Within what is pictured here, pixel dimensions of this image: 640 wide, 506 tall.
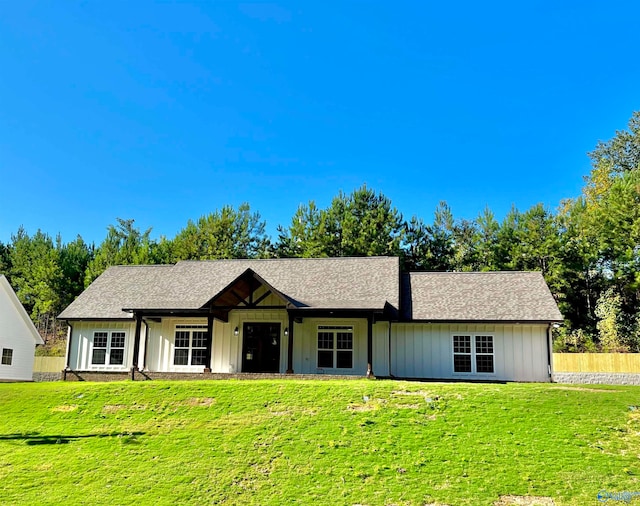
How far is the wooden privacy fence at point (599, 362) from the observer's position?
2822 centimetres

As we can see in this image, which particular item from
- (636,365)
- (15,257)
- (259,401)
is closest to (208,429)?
(259,401)

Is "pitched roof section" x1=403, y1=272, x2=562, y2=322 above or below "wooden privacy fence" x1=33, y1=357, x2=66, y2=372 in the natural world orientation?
above

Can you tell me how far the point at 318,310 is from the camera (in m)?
21.4

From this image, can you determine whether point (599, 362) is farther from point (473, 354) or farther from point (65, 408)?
point (65, 408)

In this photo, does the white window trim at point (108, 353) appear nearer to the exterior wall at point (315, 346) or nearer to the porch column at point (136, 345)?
the porch column at point (136, 345)

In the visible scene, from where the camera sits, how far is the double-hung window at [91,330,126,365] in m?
24.4

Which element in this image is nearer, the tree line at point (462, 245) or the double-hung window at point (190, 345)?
the double-hung window at point (190, 345)

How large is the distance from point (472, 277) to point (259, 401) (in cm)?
Answer: 1357

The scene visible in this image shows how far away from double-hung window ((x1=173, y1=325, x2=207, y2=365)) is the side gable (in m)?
12.0

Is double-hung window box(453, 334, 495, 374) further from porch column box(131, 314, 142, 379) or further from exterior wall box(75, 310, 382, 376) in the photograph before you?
porch column box(131, 314, 142, 379)

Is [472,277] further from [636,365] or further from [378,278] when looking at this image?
[636,365]

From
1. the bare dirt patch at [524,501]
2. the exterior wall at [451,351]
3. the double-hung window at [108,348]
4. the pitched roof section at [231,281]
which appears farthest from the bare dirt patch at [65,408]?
the bare dirt patch at [524,501]

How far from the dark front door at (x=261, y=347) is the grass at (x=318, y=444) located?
5808 millimetres

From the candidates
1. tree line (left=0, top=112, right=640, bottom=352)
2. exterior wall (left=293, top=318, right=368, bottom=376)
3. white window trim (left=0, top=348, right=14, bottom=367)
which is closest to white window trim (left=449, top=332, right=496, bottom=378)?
exterior wall (left=293, top=318, right=368, bottom=376)
